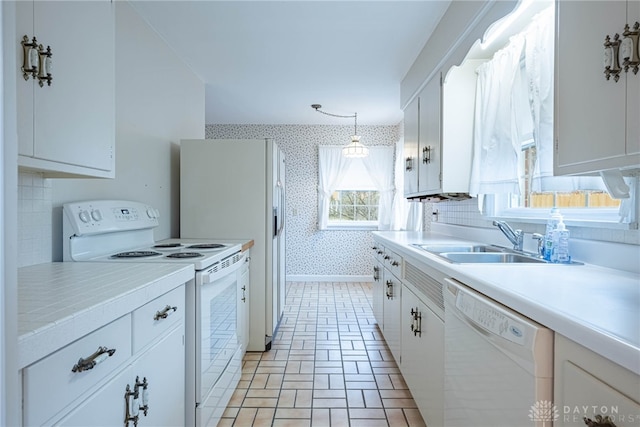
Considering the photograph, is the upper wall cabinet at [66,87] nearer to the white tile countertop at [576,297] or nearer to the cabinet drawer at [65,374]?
the cabinet drawer at [65,374]

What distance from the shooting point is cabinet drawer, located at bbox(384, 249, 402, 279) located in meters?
2.29

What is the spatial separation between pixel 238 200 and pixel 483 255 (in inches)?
74.9

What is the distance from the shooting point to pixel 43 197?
157 cm

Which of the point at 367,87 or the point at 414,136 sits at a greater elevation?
the point at 367,87

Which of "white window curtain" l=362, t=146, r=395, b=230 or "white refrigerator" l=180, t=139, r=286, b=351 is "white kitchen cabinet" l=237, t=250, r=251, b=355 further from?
"white window curtain" l=362, t=146, r=395, b=230

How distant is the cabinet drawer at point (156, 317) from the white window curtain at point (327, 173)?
407 cm

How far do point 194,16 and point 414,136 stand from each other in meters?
2.04

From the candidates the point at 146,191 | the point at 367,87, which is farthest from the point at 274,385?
the point at 367,87

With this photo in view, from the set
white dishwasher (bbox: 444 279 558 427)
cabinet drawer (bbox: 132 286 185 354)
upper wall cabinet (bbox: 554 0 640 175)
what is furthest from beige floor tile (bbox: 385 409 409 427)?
upper wall cabinet (bbox: 554 0 640 175)

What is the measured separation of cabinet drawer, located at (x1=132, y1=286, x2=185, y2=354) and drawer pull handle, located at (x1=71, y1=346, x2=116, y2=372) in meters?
0.16

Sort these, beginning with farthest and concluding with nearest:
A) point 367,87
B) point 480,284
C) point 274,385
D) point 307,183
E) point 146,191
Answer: point 307,183
point 367,87
point 146,191
point 274,385
point 480,284

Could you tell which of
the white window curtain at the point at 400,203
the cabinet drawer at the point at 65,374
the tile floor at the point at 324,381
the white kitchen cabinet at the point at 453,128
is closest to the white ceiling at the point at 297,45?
the white kitchen cabinet at the point at 453,128

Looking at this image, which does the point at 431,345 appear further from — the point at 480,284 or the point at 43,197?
the point at 43,197

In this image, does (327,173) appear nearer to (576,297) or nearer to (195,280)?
(195,280)
